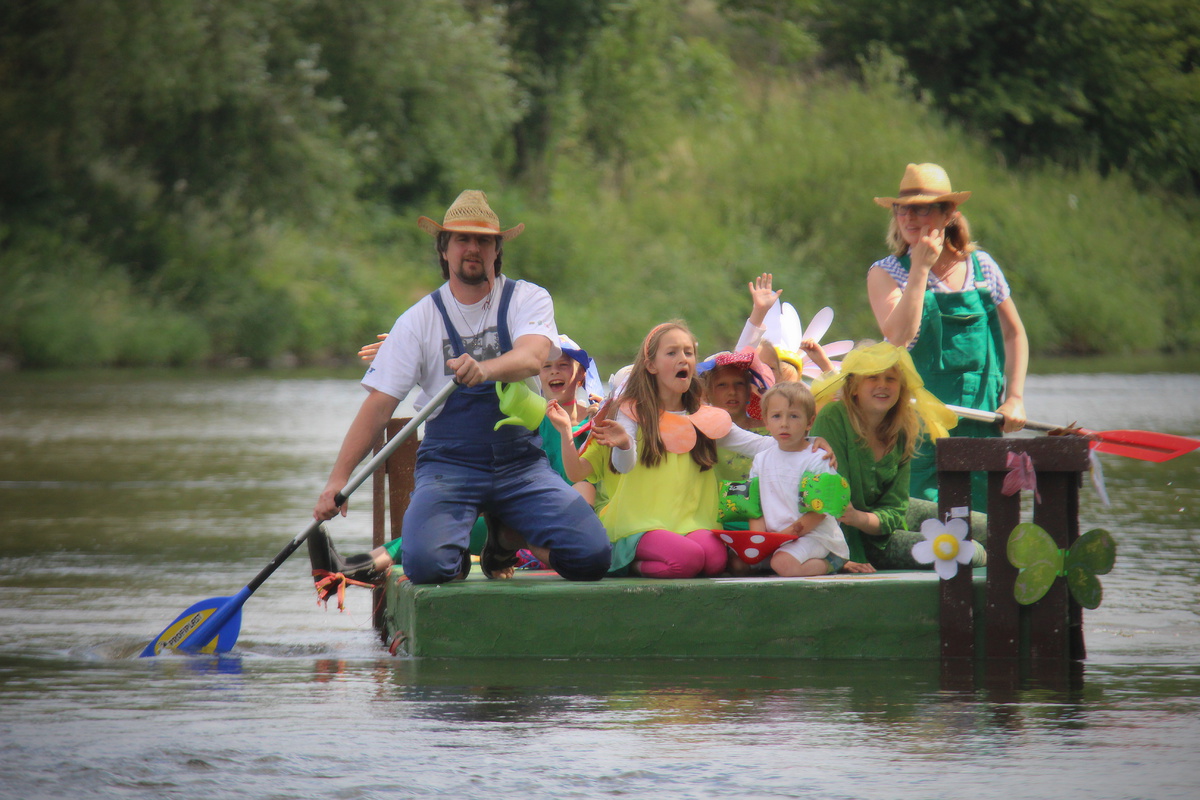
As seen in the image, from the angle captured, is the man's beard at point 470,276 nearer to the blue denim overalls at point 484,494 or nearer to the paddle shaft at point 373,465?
the blue denim overalls at point 484,494

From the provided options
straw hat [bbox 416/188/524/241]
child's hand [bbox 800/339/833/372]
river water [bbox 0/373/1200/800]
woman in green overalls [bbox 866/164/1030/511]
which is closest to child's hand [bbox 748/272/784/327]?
child's hand [bbox 800/339/833/372]

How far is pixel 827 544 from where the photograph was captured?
5453 mm

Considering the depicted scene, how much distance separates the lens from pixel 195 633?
18.5 ft

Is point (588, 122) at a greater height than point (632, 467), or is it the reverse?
point (588, 122)

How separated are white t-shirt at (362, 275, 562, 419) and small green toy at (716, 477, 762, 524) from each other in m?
0.80

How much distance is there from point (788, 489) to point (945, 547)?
55cm

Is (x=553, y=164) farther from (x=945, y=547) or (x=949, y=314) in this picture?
(x=945, y=547)

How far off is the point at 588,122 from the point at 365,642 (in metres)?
32.4

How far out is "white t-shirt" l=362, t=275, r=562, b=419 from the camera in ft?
17.9

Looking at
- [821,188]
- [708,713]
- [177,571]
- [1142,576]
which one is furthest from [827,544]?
[821,188]

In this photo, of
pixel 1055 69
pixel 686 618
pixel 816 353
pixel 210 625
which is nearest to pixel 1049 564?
pixel 686 618

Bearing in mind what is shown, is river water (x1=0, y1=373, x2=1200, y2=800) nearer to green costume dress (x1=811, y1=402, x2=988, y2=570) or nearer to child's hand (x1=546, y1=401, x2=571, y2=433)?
green costume dress (x1=811, y1=402, x2=988, y2=570)

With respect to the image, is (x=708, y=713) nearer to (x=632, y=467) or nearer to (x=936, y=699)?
(x=936, y=699)

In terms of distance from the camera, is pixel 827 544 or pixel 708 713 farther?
pixel 827 544
